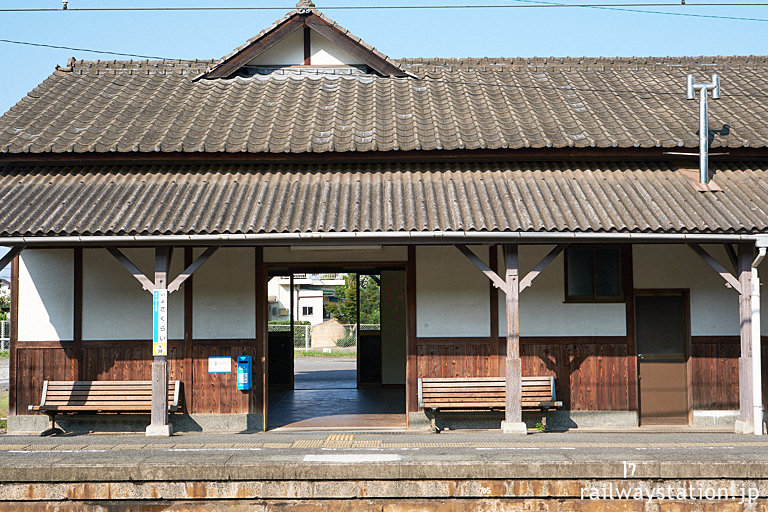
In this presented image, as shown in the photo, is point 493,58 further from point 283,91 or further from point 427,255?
point 427,255

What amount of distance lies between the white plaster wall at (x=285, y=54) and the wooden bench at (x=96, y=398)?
697 cm

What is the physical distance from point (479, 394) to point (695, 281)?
3975mm

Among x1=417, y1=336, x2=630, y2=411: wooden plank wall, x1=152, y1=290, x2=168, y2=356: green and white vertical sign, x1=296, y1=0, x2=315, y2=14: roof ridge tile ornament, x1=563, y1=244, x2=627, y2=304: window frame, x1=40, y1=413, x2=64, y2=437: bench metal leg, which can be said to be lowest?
x1=40, y1=413, x2=64, y2=437: bench metal leg

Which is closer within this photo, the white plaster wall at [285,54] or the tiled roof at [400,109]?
the tiled roof at [400,109]

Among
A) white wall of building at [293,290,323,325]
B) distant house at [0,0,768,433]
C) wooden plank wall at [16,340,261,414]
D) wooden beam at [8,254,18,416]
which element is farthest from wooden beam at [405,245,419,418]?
white wall of building at [293,290,323,325]

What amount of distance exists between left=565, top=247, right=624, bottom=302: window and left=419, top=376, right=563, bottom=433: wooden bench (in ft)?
5.10

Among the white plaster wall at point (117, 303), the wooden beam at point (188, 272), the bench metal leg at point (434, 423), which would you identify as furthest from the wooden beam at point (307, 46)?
the bench metal leg at point (434, 423)

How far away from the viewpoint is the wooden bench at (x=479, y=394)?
11711mm

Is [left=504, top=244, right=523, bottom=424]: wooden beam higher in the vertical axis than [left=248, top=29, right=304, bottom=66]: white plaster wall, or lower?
lower

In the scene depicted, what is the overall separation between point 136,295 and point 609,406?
7.71 metres

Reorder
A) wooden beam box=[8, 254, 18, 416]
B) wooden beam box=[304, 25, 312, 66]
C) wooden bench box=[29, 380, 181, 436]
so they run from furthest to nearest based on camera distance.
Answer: wooden beam box=[304, 25, 312, 66]
wooden beam box=[8, 254, 18, 416]
wooden bench box=[29, 380, 181, 436]

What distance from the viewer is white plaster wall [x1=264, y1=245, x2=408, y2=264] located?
12.4 meters

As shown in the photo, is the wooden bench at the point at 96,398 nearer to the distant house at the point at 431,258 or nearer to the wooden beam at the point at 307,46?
the distant house at the point at 431,258

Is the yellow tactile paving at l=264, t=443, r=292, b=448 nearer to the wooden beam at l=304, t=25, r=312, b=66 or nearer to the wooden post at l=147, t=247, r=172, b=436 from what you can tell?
the wooden post at l=147, t=247, r=172, b=436
